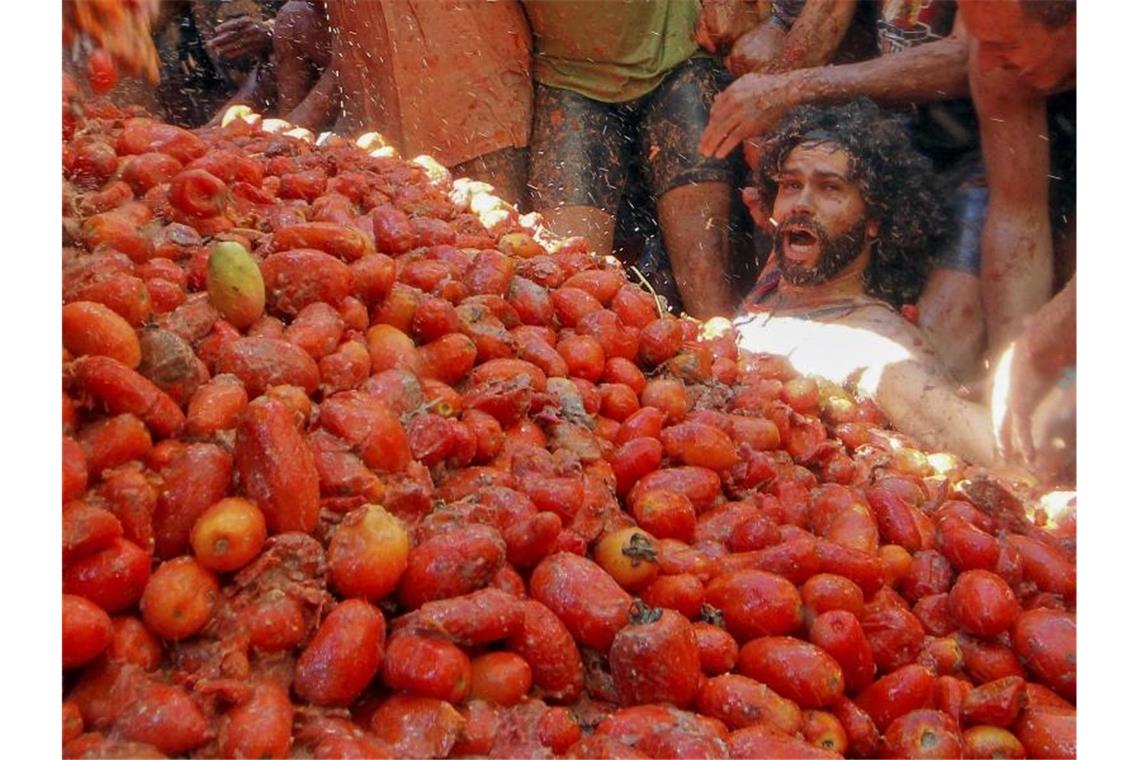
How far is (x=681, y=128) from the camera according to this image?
2570 millimetres

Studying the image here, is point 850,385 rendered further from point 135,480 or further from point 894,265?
point 135,480

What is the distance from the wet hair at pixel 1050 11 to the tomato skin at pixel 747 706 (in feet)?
3.83

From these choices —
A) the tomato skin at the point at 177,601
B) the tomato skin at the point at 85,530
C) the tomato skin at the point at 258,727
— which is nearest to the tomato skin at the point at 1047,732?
the tomato skin at the point at 258,727

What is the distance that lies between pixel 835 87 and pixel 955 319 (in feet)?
1.97

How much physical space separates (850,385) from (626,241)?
0.93 m

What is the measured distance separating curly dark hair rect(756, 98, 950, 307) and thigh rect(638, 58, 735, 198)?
34 cm

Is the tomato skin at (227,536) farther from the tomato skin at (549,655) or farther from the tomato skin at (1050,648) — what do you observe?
the tomato skin at (1050,648)

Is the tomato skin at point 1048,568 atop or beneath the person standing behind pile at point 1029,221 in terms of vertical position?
beneath

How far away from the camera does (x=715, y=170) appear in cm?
242

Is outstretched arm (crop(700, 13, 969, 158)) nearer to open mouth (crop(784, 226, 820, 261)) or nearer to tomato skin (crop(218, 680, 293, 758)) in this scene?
open mouth (crop(784, 226, 820, 261))

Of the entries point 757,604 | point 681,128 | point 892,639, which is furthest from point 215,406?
point 681,128

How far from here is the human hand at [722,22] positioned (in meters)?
2.34

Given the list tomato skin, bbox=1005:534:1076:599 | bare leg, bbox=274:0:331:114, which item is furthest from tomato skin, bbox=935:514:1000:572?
bare leg, bbox=274:0:331:114

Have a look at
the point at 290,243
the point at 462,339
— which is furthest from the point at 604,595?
the point at 290,243
